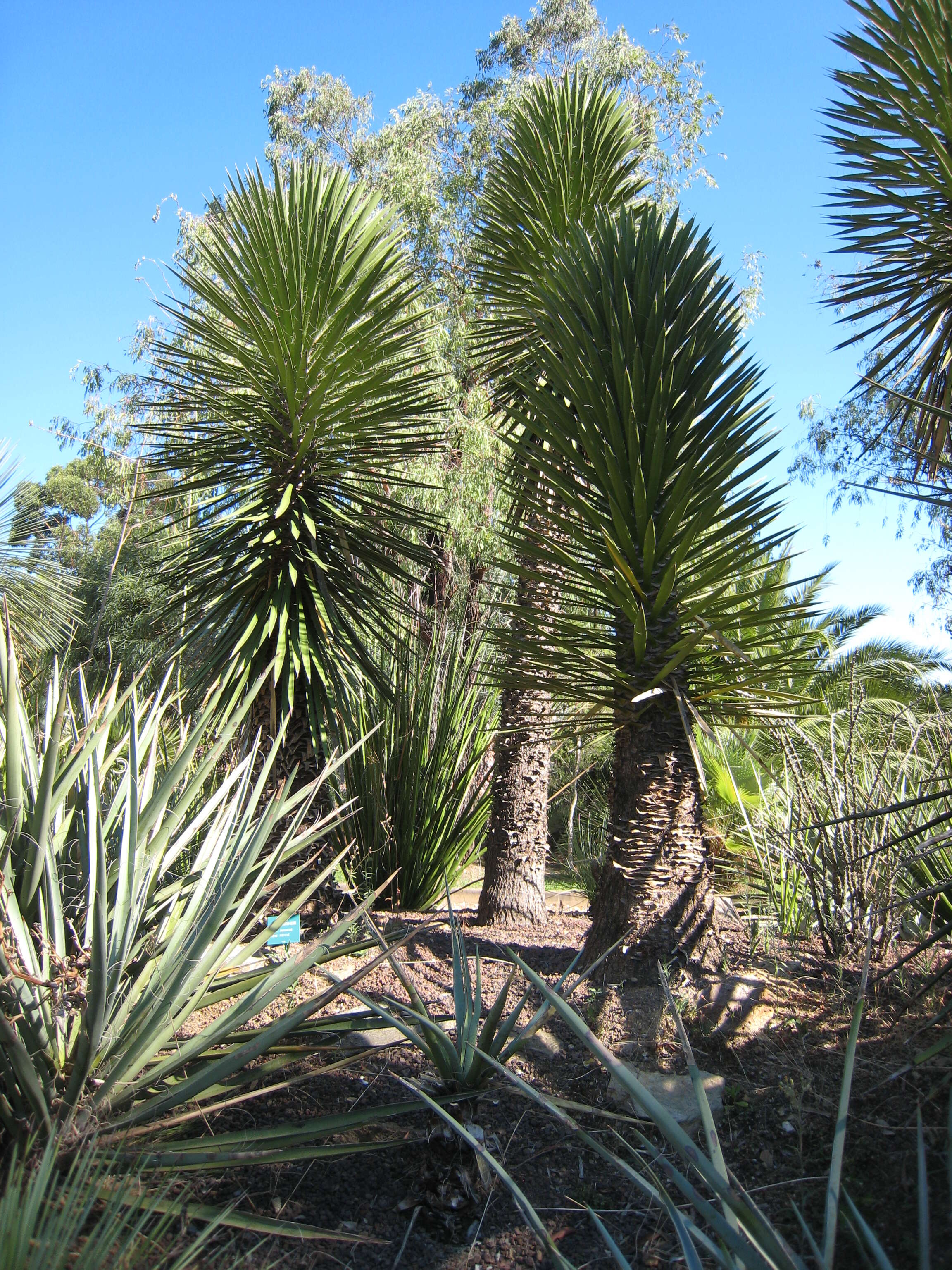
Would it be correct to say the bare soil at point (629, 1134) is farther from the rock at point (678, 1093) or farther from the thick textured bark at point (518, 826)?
the thick textured bark at point (518, 826)

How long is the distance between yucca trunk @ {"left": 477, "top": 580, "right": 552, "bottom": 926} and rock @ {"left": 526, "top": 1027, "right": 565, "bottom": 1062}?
7.24ft

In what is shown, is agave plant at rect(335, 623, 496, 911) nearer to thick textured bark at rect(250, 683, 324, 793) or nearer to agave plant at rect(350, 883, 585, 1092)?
thick textured bark at rect(250, 683, 324, 793)

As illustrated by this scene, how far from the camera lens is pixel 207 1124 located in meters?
2.31

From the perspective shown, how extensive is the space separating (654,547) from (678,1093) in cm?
201

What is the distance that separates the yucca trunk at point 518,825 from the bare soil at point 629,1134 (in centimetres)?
198

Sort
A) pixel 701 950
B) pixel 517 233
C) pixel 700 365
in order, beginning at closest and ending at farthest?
1. pixel 701 950
2. pixel 700 365
3. pixel 517 233

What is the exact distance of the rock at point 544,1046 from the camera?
316 centimetres

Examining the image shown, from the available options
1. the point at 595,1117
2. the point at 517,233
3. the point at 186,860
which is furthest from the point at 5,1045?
the point at 517,233

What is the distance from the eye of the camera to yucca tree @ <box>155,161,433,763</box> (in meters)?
4.80

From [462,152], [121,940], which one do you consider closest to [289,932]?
[121,940]

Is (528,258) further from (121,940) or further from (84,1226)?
(84,1226)

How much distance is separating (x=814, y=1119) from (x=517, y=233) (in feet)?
17.3

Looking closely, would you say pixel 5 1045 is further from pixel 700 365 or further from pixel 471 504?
pixel 471 504

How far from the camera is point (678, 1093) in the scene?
9.24 feet
